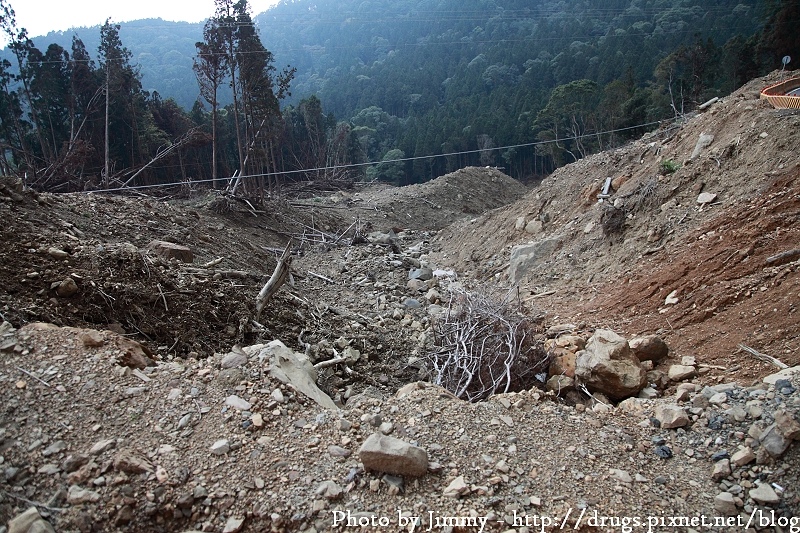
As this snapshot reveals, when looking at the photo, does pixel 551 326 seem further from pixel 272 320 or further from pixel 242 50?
pixel 242 50

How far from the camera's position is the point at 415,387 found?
10.4 feet

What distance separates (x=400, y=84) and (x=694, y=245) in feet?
193

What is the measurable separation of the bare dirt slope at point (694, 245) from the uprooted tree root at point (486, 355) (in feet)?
3.88

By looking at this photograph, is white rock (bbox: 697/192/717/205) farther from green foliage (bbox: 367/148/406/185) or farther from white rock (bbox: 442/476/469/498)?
green foliage (bbox: 367/148/406/185)

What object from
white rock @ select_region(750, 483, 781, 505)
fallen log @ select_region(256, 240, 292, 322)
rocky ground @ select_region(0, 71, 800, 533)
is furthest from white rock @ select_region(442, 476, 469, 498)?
fallen log @ select_region(256, 240, 292, 322)

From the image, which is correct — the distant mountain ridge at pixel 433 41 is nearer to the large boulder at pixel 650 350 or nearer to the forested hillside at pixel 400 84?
the forested hillside at pixel 400 84

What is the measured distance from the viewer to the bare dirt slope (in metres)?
3.85

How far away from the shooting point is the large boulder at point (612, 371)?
3.49 m

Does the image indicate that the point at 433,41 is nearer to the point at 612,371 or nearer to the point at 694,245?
the point at 694,245

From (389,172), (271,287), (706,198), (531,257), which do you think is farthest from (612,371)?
(389,172)

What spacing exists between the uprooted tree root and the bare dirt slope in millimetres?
1184

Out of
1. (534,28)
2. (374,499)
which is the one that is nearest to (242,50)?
(374,499)

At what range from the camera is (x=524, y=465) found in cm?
240

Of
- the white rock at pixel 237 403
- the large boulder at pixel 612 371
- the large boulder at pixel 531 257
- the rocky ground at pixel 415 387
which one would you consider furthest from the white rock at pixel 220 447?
the large boulder at pixel 531 257
